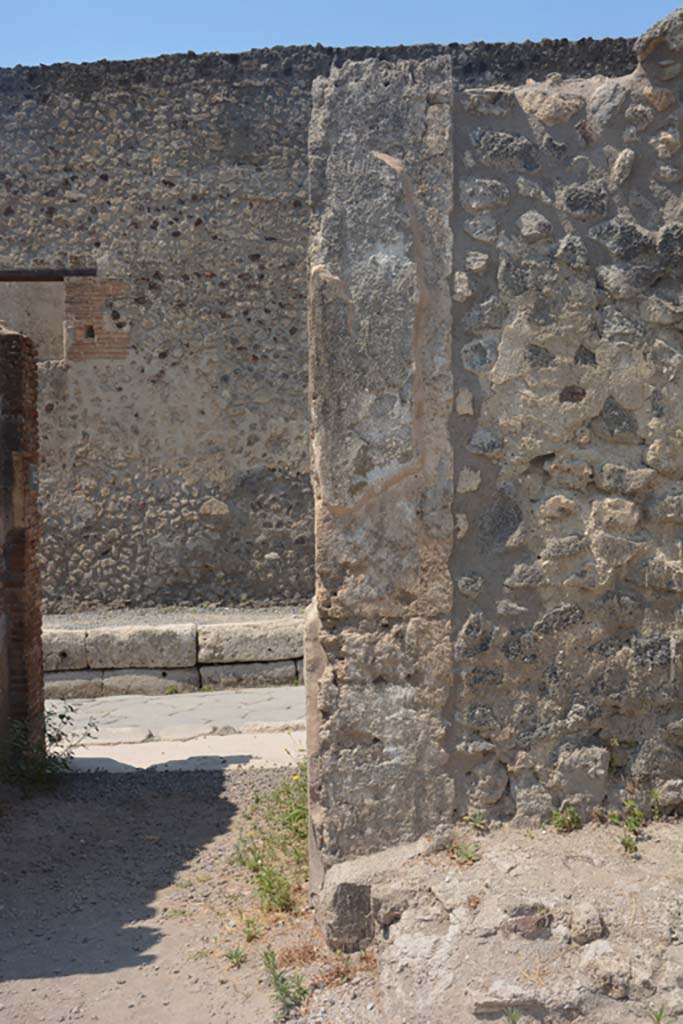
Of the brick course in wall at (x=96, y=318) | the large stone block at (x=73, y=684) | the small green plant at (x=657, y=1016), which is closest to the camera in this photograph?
the small green plant at (x=657, y=1016)

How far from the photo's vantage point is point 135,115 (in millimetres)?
10961

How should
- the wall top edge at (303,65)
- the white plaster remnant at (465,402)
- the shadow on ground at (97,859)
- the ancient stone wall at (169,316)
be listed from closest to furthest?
the white plaster remnant at (465,402)
the shadow on ground at (97,859)
the wall top edge at (303,65)
the ancient stone wall at (169,316)

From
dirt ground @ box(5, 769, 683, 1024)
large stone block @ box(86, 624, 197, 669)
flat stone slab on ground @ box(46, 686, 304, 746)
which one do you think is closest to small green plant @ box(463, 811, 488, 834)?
dirt ground @ box(5, 769, 683, 1024)

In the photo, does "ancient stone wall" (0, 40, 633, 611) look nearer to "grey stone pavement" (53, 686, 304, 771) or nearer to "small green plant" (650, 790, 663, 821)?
"grey stone pavement" (53, 686, 304, 771)

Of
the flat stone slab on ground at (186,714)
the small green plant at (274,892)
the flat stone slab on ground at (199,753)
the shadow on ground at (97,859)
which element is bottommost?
the flat stone slab on ground at (186,714)

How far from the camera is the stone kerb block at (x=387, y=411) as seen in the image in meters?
2.98

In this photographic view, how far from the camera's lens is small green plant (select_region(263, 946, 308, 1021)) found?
2.79 meters

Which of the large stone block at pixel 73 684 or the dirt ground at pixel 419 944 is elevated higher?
the dirt ground at pixel 419 944

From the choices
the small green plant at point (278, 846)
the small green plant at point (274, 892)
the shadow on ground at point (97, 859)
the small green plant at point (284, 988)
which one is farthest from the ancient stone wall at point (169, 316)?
the small green plant at point (284, 988)

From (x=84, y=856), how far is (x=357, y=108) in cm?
321

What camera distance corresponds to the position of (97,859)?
14.5ft

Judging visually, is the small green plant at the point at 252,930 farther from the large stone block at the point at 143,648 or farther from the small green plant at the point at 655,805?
the large stone block at the point at 143,648

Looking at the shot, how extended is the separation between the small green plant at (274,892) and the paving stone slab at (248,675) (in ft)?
16.8

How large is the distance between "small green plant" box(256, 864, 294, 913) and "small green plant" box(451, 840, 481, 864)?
0.75 metres
